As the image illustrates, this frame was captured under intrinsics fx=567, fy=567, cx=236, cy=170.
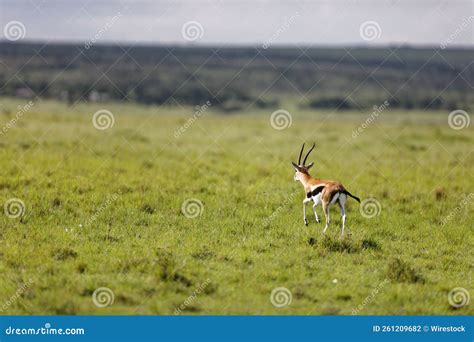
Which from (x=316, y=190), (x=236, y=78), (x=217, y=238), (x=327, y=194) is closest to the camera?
(x=327, y=194)

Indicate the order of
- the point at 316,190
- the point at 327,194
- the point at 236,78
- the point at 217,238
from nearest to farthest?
the point at 327,194 → the point at 316,190 → the point at 217,238 → the point at 236,78

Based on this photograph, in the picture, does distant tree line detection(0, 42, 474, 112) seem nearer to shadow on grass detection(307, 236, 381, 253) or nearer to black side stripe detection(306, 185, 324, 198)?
black side stripe detection(306, 185, 324, 198)

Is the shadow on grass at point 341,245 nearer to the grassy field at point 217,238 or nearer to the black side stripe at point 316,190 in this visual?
the grassy field at point 217,238

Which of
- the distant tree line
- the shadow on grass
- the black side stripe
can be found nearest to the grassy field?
the shadow on grass

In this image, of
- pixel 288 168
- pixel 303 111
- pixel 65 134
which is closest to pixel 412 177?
pixel 288 168

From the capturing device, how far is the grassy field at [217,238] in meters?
10.4

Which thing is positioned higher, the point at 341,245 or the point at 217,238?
the point at 217,238

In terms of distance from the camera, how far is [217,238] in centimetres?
1306

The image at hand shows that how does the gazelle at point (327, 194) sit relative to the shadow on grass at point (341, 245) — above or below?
above

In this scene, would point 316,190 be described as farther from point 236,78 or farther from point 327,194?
point 236,78

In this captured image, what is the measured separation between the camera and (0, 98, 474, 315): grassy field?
10398 millimetres

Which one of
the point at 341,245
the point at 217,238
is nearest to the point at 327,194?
the point at 341,245

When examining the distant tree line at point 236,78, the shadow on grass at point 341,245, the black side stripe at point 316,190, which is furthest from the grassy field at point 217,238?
the distant tree line at point 236,78

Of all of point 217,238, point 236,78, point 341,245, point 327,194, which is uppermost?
point 236,78
